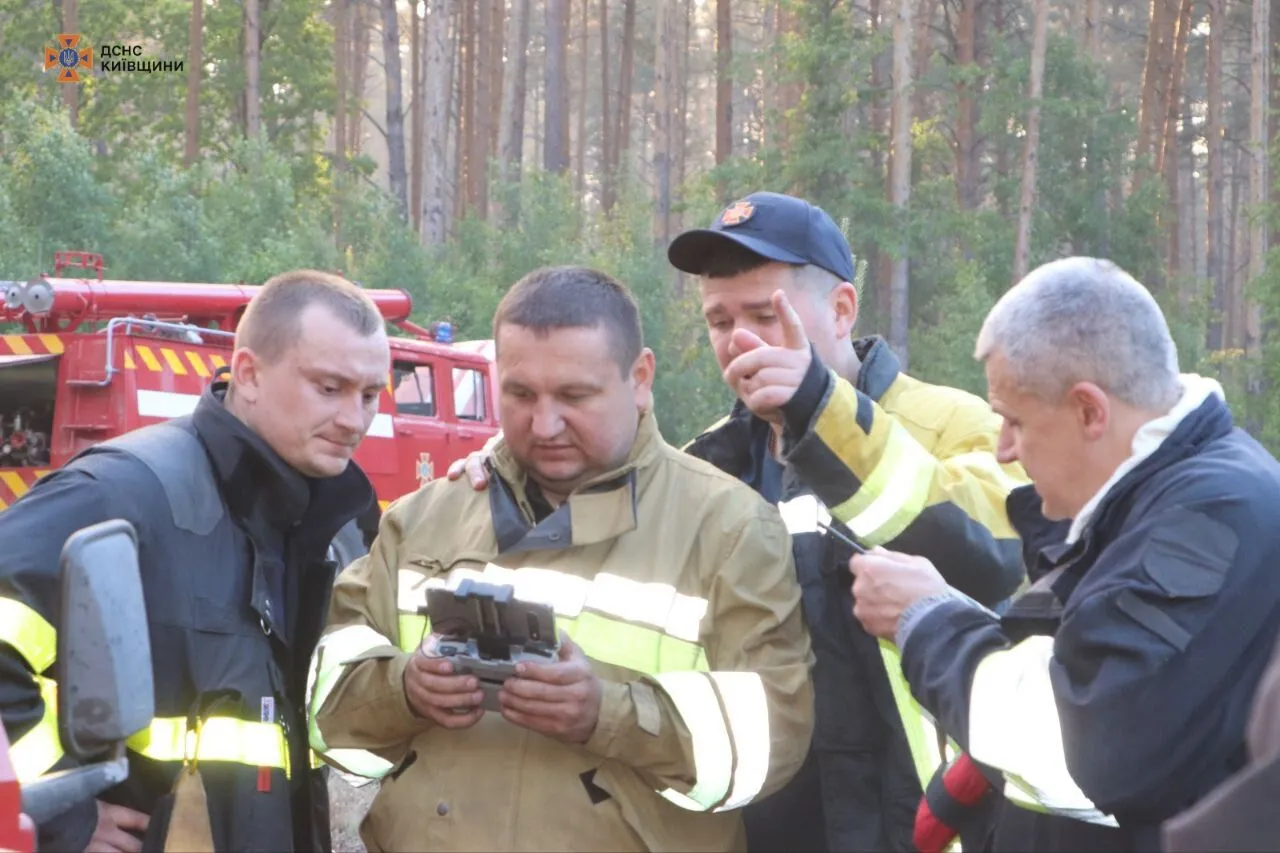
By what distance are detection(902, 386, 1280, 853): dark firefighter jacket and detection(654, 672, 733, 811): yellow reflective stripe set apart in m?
0.57

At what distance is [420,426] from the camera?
13469 mm

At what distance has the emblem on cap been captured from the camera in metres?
3.79

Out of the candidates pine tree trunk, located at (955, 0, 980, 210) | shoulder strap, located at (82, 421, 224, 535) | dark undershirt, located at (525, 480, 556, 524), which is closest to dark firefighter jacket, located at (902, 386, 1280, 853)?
dark undershirt, located at (525, 480, 556, 524)

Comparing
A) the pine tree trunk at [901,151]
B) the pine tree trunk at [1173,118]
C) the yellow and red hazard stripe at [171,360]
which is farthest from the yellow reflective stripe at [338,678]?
the pine tree trunk at [1173,118]

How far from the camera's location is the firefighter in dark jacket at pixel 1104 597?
2.51 metres

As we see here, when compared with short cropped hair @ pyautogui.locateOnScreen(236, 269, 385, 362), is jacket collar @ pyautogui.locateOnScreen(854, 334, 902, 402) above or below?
below

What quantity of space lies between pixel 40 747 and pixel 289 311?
4.04 feet

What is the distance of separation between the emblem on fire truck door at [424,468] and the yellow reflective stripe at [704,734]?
401 inches

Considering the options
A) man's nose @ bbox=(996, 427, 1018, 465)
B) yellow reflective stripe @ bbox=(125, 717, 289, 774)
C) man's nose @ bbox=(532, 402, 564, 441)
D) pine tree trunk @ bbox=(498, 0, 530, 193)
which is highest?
pine tree trunk @ bbox=(498, 0, 530, 193)

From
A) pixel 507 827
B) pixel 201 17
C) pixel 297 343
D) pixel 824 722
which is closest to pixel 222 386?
pixel 297 343

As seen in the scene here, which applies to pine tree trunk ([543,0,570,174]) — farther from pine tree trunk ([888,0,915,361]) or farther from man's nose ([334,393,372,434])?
man's nose ([334,393,372,434])

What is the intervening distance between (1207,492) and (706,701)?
111 cm

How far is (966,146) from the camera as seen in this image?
105ft

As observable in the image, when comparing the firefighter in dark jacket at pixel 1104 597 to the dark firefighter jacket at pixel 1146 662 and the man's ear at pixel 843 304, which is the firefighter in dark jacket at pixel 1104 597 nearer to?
the dark firefighter jacket at pixel 1146 662
